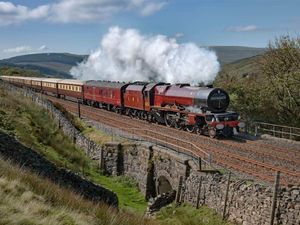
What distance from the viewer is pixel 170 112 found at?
3522cm

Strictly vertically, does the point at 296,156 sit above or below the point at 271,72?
below

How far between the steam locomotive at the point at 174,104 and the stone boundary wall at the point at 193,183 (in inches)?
244

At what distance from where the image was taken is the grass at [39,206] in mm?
8125

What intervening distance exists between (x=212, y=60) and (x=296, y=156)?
3528 centimetres

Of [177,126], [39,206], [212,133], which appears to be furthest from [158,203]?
[177,126]

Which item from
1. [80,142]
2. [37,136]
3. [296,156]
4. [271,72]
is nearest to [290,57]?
[271,72]

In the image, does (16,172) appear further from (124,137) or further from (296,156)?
(124,137)

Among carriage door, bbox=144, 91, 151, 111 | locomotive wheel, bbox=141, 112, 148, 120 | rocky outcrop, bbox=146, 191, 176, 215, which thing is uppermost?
carriage door, bbox=144, 91, 151, 111

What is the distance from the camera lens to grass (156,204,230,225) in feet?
57.3

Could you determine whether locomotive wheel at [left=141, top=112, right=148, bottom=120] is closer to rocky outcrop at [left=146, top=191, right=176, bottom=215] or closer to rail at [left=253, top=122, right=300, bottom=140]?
rail at [left=253, top=122, right=300, bottom=140]

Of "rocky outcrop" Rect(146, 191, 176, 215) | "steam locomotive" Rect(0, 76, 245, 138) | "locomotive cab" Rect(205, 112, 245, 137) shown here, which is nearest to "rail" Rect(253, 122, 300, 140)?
"locomotive cab" Rect(205, 112, 245, 137)

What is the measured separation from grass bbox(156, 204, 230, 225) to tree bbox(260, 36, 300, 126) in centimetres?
1910

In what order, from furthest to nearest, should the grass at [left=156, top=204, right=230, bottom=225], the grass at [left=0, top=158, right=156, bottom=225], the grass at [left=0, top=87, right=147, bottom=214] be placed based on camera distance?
the grass at [left=0, top=87, right=147, bottom=214] < the grass at [left=156, top=204, right=230, bottom=225] < the grass at [left=0, top=158, right=156, bottom=225]

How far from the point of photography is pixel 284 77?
117 ft
